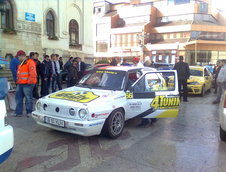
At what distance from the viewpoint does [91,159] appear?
156 inches

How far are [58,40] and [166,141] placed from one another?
570 inches

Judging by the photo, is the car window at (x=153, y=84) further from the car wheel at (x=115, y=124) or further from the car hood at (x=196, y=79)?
the car hood at (x=196, y=79)

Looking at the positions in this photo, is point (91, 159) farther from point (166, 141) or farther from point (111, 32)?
point (111, 32)

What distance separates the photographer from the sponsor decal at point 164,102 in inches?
220

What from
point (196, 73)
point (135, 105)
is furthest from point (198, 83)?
Answer: point (135, 105)

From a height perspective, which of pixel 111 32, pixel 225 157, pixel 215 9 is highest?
pixel 215 9

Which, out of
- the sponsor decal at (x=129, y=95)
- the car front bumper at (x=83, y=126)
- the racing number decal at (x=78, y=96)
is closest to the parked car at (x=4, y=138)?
the car front bumper at (x=83, y=126)

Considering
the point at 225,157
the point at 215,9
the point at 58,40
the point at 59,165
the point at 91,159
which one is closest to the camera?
the point at 59,165

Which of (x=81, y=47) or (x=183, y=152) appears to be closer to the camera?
(x=183, y=152)

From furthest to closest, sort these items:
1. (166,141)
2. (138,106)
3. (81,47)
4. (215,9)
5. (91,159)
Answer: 1. (215,9)
2. (81,47)
3. (138,106)
4. (166,141)
5. (91,159)

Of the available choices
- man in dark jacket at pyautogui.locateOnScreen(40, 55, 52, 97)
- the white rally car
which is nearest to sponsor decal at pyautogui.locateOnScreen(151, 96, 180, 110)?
the white rally car

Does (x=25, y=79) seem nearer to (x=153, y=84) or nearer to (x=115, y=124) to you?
(x=115, y=124)

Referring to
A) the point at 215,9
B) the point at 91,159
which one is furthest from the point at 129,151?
the point at 215,9

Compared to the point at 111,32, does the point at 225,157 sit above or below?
below
